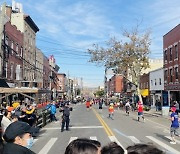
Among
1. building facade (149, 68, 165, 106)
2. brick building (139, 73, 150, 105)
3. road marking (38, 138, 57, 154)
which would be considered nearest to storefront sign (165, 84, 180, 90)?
building facade (149, 68, 165, 106)

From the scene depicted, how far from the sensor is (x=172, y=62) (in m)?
41.9

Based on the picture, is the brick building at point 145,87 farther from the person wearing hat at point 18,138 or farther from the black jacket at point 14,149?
the black jacket at point 14,149

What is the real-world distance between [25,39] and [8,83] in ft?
45.5

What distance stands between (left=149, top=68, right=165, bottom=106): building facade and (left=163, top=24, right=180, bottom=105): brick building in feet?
11.9

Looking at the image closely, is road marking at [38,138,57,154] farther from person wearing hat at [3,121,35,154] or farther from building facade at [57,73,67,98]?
building facade at [57,73,67,98]

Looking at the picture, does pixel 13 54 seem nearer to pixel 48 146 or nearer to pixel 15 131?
pixel 48 146

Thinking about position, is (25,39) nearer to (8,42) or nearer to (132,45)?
(8,42)

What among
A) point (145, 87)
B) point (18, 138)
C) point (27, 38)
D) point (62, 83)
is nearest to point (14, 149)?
point (18, 138)

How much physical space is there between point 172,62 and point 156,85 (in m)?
11.6

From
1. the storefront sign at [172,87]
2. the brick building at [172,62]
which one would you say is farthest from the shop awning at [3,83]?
the brick building at [172,62]

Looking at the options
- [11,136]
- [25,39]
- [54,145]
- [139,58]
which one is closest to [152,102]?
[139,58]

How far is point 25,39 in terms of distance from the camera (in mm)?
50469

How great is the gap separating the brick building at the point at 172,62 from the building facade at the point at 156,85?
364cm

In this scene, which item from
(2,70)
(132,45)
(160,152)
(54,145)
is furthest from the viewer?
(132,45)
